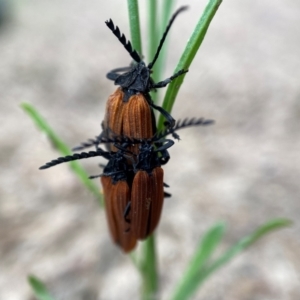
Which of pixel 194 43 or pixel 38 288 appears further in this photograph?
pixel 38 288

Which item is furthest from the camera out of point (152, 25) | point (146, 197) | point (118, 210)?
point (152, 25)

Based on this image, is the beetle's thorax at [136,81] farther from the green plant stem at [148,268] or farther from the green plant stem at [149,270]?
the green plant stem at [149,270]

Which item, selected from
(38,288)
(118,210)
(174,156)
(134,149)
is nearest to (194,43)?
(134,149)

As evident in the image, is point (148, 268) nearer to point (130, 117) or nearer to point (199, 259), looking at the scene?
point (199, 259)

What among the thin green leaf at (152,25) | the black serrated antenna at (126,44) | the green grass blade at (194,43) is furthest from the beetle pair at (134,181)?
the thin green leaf at (152,25)

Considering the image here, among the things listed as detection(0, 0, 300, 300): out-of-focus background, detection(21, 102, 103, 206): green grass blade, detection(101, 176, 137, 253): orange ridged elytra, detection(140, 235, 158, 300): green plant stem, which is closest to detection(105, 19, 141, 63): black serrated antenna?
detection(101, 176, 137, 253): orange ridged elytra

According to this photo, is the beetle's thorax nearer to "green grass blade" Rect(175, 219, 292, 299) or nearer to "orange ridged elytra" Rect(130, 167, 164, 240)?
"orange ridged elytra" Rect(130, 167, 164, 240)
